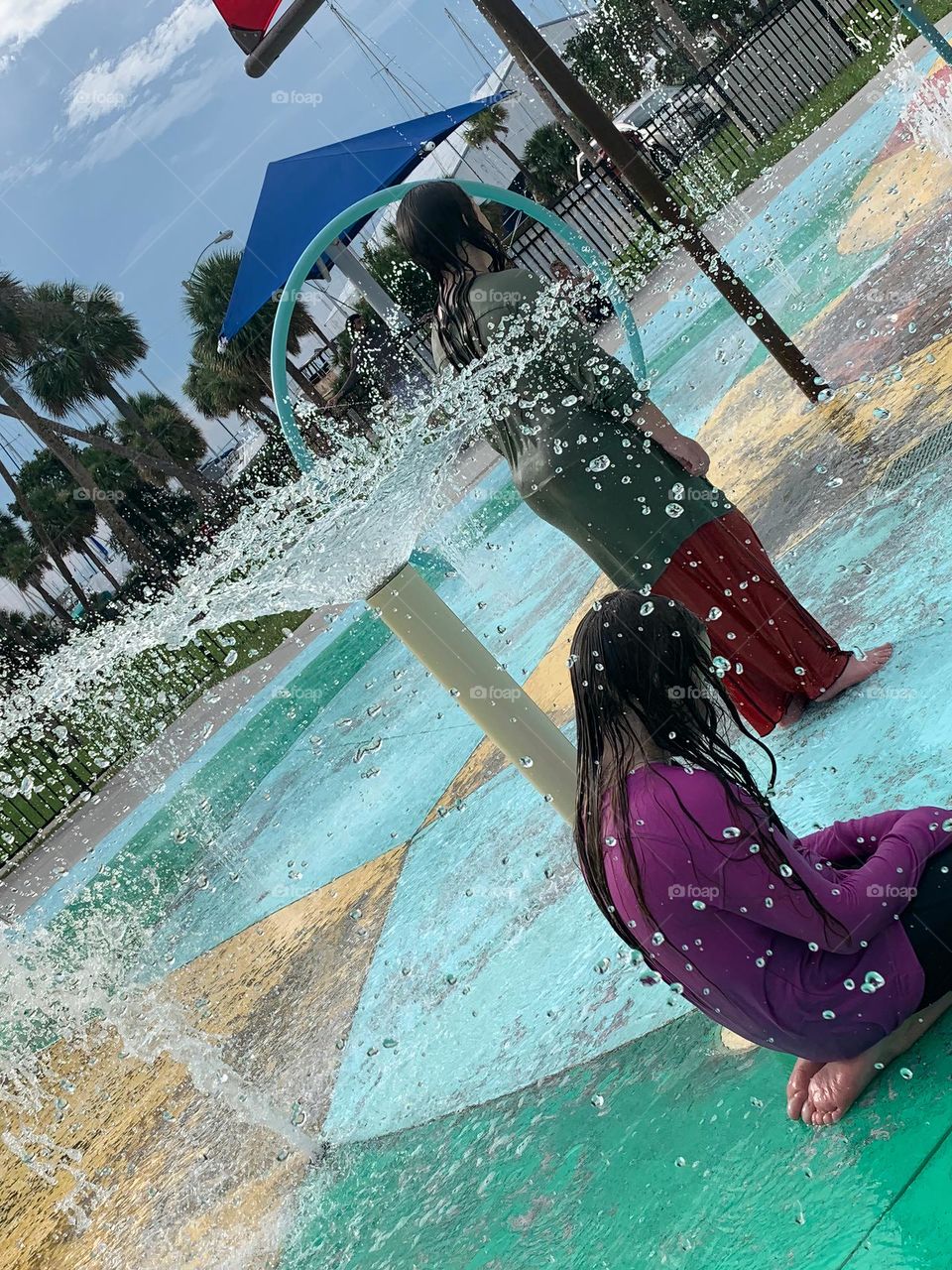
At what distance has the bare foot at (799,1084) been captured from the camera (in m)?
2.16

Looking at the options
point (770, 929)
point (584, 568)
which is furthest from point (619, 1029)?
point (584, 568)

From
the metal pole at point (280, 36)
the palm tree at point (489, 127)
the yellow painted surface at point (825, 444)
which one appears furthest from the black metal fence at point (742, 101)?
the palm tree at point (489, 127)

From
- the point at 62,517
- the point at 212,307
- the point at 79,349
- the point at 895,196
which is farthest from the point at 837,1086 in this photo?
the point at 62,517

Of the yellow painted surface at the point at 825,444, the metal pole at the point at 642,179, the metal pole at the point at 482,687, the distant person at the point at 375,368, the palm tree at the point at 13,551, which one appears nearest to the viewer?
the metal pole at the point at 482,687

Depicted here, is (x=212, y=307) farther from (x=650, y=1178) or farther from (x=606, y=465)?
(x=650, y=1178)

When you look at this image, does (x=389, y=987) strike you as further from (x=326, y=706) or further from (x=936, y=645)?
(x=326, y=706)

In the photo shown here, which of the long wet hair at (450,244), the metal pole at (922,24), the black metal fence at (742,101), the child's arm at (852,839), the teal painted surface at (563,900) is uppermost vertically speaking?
the black metal fence at (742,101)

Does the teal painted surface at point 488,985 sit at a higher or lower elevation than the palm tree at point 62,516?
lower

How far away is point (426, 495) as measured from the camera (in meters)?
3.40

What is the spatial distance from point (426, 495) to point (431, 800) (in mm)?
2564

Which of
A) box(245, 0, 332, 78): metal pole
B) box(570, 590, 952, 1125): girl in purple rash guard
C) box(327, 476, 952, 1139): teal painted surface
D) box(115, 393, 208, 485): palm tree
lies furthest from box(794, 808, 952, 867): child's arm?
box(115, 393, 208, 485): palm tree

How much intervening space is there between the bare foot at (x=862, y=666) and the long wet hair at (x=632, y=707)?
148cm

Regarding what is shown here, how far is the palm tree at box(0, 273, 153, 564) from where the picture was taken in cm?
2873

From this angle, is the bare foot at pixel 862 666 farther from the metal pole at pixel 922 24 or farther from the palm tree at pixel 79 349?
the palm tree at pixel 79 349
